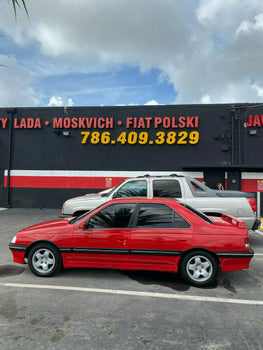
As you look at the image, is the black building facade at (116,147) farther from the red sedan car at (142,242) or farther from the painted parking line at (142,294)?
the painted parking line at (142,294)

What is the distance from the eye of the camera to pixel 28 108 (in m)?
16.2

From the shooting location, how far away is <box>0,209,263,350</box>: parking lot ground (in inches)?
110

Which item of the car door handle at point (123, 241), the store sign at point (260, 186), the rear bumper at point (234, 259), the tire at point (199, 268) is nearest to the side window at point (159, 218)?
the car door handle at point (123, 241)

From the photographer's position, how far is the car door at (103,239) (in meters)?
4.55

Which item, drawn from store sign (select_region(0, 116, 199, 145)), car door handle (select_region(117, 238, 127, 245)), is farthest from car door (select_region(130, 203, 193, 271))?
store sign (select_region(0, 116, 199, 145))

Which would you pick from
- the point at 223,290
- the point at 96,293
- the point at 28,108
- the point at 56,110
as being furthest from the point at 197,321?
the point at 28,108

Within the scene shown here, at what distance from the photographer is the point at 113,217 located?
474cm

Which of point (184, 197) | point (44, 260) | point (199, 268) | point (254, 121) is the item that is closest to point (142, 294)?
point (199, 268)

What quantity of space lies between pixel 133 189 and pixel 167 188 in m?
0.97

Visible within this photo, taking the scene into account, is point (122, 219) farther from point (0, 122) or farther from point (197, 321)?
point (0, 122)

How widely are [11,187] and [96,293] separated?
13864mm

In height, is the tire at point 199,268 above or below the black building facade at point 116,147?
below

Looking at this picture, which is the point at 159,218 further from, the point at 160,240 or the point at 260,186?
the point at 260,186

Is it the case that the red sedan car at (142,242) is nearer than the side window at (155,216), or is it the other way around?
the red sedan car at (142,242)
